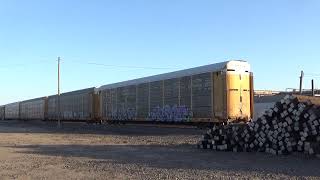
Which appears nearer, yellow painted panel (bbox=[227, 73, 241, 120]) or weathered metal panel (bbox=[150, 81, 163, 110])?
yellow painted panel (bbox=[227, 73, 241, 120])

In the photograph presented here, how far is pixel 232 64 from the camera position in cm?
2745

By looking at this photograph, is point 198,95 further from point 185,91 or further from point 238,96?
point 238,96

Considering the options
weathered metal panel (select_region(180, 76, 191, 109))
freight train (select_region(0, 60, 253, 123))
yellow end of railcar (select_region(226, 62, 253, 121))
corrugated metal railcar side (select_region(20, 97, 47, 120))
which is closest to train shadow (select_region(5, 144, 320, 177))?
yellow end of railcar (select_region(226, 62, 253, 121))

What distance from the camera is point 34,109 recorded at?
2766 inches

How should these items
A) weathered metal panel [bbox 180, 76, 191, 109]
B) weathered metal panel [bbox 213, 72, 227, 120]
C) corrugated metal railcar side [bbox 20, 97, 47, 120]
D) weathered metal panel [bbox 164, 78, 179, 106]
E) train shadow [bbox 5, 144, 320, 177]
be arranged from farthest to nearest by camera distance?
corrugated metal railcar side [bbox 20, 97, 47, 120], weathered metal panel [bbox 164, 78, 179, 106], weathered metal panel [bbox 180, 76, 191, 109], weathered metal panel [bbox 213, 72, 227, 120], train shadow [bbox 5, 144, 320, 177]

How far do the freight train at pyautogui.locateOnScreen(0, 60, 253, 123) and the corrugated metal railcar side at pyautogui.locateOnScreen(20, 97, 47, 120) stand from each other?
22.7 meters


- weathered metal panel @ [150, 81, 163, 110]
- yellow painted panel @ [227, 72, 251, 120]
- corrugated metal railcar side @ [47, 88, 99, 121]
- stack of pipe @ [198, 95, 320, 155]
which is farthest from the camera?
corrugated metal railcar side @ [47, 88, 99, 121]

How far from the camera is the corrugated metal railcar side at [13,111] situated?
271 ft

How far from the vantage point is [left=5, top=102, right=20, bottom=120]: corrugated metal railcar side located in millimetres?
82688

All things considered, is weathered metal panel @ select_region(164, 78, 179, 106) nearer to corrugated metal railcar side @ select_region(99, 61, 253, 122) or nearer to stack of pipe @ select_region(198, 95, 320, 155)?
corrugated metal railcar side @ select_region(99, 61, 253, 122)

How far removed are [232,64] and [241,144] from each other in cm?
1087

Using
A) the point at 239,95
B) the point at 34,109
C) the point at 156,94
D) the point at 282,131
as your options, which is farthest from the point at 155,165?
the point at 34,109

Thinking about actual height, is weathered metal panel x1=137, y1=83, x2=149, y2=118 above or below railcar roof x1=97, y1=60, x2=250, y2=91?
below

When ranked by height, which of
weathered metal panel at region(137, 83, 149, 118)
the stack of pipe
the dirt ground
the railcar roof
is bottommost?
the dirt ground
